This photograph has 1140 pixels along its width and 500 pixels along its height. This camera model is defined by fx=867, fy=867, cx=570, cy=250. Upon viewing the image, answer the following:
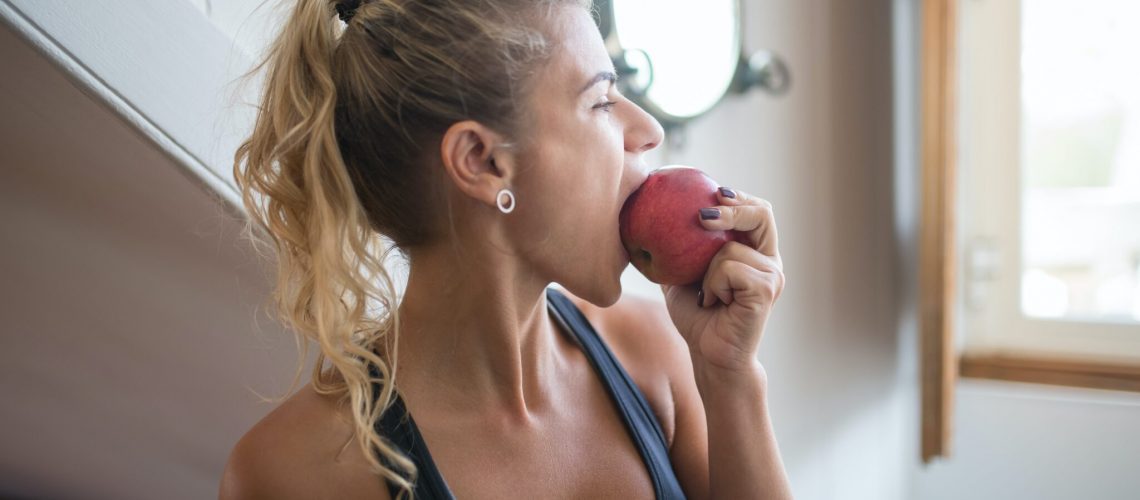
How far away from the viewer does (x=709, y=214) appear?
0.89 m

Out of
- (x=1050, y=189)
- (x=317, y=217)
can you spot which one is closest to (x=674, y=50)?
(x=317, y=217)

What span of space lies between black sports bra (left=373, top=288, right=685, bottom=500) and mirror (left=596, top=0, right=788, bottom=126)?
→ 0.40m

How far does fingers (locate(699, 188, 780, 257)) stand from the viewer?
89 centimetres

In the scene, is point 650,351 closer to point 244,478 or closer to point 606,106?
point 606,106

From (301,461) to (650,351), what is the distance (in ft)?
1.52

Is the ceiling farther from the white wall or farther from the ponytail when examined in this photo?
the white wall

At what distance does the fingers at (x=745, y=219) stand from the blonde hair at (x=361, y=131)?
0.22m

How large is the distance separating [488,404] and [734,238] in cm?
32

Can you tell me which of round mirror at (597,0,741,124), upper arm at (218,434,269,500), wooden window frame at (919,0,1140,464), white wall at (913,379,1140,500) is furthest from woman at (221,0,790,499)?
white wall at (913,379,1140,500)

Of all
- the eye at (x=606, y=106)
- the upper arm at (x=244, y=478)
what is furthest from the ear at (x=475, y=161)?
the upper arm at (x=244, y=478)

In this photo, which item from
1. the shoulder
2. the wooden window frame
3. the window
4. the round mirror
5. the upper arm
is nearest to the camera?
the upper arm

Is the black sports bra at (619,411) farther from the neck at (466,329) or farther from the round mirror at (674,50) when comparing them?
the round mirror at (674,50)

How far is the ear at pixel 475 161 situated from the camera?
83 cm

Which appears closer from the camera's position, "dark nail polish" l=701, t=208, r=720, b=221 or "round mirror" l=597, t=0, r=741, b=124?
"dark nail polish" l=701, t=208, r=720, b=221
